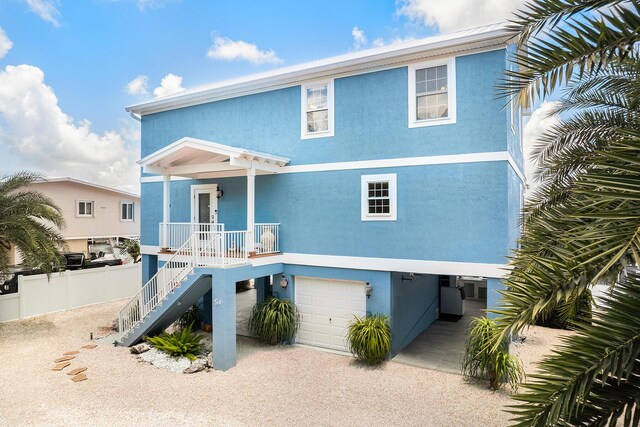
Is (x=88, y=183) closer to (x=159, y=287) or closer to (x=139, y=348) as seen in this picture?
(x=159, y=287)

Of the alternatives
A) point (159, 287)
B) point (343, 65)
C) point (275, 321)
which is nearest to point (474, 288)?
point (275, 321)

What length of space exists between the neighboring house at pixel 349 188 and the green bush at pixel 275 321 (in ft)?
1.35

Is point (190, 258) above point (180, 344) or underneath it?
above

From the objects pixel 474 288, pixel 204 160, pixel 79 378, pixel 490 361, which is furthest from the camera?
pixel 474 288

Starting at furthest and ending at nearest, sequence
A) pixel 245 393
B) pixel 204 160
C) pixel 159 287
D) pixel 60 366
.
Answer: pixel 204 160, pixel 159 287, pixel 60 366, pixel 245 393

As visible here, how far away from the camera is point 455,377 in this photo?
9.76 metres

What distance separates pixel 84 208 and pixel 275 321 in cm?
2075

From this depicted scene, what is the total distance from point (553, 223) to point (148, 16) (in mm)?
23182

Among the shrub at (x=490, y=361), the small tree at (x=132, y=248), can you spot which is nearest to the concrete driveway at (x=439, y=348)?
the shrub at (x=490, y=361)

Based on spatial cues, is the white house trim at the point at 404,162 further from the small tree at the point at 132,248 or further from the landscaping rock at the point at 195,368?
the small tree at the point at 132,248

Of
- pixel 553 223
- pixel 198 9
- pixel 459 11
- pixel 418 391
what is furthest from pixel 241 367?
pixel 198 9

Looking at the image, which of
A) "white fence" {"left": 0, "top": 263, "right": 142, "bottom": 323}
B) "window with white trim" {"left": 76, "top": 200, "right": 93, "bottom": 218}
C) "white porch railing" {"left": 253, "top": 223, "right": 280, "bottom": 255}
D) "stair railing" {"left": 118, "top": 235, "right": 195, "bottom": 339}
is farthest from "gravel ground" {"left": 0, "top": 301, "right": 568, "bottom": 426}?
"window with white trim" {"left": 76, "top": 200, "right": 93, "bottom": 218}

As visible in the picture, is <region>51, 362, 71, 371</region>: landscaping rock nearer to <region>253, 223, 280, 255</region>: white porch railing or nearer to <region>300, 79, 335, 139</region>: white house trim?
<region>253, 223, 280, 255</region>: white porch railing

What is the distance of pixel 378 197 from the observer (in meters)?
11.2
